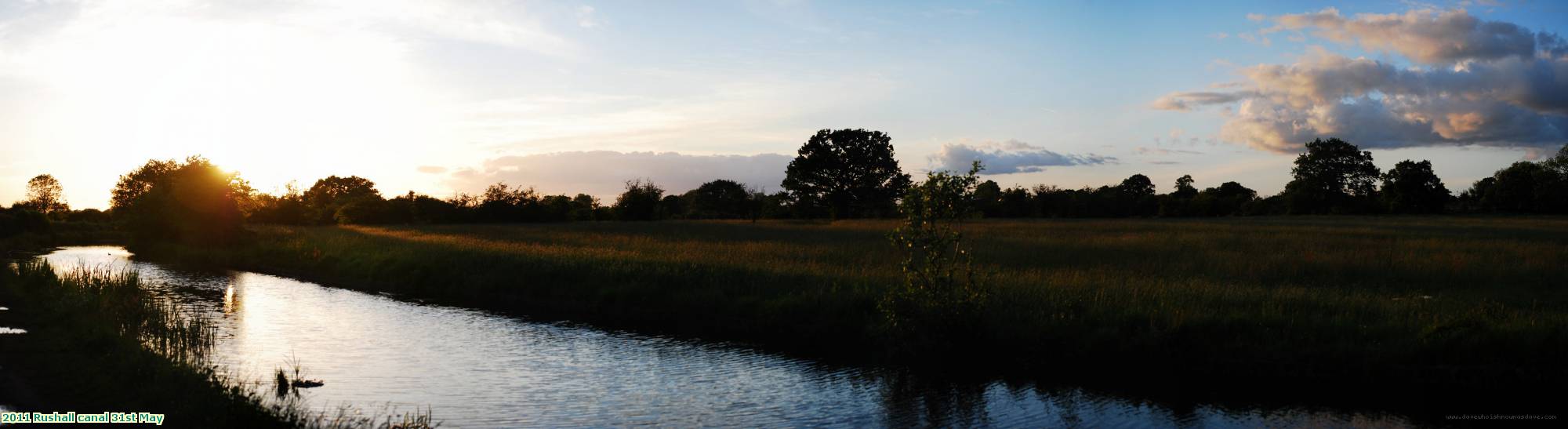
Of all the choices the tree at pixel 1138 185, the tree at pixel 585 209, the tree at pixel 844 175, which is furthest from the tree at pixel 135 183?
the tree at pixel 1138 185

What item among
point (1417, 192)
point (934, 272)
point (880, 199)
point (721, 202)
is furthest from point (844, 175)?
point (934, 272)

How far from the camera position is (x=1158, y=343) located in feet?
57.5

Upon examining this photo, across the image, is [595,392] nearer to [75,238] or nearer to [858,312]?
[858,312]

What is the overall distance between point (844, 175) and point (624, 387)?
258 ft

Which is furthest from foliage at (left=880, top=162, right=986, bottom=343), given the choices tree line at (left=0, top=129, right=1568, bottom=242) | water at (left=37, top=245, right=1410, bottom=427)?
tree line at (left=0, top=129, right=1568, bottom=242)

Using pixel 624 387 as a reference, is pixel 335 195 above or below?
above

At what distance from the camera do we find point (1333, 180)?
10581 centimetres

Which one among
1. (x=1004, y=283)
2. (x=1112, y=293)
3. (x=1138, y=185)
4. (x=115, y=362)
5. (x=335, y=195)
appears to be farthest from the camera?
(x=1138, y=185)

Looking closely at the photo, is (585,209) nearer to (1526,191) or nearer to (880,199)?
(880,199)

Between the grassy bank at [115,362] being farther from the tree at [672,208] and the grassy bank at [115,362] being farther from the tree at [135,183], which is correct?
the tree at [672,208]

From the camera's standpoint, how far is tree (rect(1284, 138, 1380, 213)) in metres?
104

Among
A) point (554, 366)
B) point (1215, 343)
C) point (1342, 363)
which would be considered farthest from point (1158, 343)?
point (554, 366)

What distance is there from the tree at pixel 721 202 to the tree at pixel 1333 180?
68.8 metres

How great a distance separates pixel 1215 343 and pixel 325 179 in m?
148
